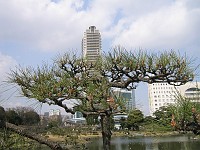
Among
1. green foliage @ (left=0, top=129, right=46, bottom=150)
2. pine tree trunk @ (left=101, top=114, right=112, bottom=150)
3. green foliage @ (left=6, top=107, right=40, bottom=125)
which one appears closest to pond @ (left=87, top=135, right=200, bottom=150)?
green foliage @ (left=6, top=107, right=40, bottom=125)

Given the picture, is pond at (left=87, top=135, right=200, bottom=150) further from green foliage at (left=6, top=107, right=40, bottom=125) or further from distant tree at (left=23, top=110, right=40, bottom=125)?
green foliage at (left=6, top=107, right=40, bottom=125)

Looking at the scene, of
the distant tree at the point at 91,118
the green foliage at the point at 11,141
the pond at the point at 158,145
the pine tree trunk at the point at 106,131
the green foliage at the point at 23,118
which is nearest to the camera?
the green foliage at the point at 11,141

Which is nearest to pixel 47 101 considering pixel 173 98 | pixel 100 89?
pixel 100 89

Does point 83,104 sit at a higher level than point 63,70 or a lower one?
lower

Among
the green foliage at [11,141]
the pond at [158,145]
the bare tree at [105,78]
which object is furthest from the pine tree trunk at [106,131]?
the pond at [158,145]

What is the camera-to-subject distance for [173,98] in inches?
89.4

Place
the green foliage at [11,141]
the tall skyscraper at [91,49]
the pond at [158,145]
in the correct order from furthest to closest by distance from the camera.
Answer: the pond at [158,145] < the tall skyscraper at [91,49] < the green foliage at [11,141]

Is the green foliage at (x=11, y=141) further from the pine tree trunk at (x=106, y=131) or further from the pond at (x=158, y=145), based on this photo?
the pond at (x=158, y=145)

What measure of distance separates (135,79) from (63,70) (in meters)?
2.09

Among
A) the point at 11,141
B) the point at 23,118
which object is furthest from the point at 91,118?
the point at 23,118

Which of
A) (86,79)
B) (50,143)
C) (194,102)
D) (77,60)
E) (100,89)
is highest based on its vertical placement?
(77,60)

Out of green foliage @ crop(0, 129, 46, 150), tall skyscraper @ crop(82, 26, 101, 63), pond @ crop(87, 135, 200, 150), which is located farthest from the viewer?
pond @ crop(87, 135, 200, 150)

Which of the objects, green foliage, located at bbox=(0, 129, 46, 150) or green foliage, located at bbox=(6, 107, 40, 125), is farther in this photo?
green foliage, located at bbox=(6, 107, 40, 125)

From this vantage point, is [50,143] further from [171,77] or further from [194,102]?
[171,77]
